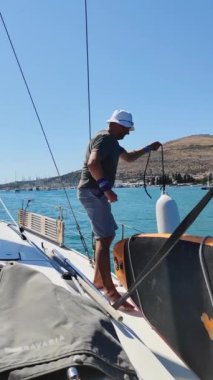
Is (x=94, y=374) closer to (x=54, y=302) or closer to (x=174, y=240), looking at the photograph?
(x=54, y=302)

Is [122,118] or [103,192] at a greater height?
[122,118]

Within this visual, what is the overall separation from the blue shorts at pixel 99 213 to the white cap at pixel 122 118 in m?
0.51

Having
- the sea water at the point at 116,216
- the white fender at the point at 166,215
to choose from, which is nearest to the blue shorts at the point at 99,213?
the white fender at the point at 166,215

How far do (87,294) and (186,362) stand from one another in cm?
60

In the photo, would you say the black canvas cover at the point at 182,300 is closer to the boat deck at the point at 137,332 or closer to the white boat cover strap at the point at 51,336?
the boat deck at the point at 137,332

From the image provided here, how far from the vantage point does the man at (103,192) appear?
2.87 m

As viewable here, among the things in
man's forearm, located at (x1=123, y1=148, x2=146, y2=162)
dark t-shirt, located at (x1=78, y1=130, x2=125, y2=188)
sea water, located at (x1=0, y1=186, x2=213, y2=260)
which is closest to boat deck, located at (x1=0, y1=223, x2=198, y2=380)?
sea water, located at (x1=0, y1=186, x2=213, y2=260)

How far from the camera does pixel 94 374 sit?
41.4 inches

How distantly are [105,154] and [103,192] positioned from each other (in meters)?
0.26

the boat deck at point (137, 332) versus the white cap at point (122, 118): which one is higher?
the white cap at point (122, 118)

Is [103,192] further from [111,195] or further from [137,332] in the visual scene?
[137,332]

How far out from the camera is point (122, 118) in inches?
115

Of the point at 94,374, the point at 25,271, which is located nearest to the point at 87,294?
the point at 25,271

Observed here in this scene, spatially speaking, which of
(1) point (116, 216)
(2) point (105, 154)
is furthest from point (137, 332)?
(1) point (116, 216)
